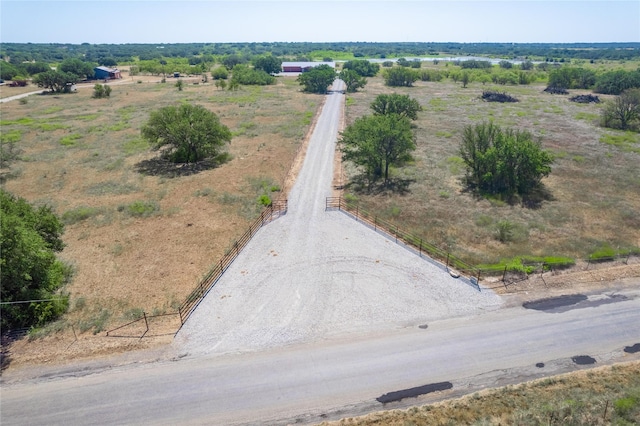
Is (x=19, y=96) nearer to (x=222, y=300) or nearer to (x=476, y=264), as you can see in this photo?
(x=222, y=300)

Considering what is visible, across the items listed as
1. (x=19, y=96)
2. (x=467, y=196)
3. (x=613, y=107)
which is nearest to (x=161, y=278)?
(x=467, y=196)

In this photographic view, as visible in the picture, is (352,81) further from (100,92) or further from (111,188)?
(111,188)

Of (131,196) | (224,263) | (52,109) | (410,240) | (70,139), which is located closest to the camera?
(224,263)

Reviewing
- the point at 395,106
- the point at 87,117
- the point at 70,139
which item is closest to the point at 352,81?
the point at 395,106

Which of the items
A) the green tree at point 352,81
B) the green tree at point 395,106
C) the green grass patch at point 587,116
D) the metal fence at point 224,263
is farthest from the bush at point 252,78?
the metal fence at point 224,263

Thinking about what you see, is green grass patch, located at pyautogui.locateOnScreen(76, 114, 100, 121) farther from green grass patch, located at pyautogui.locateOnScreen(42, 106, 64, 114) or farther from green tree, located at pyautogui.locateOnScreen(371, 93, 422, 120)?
green tree, located at pyautogui.locateOnScreen(371, 93, 422, 120)
